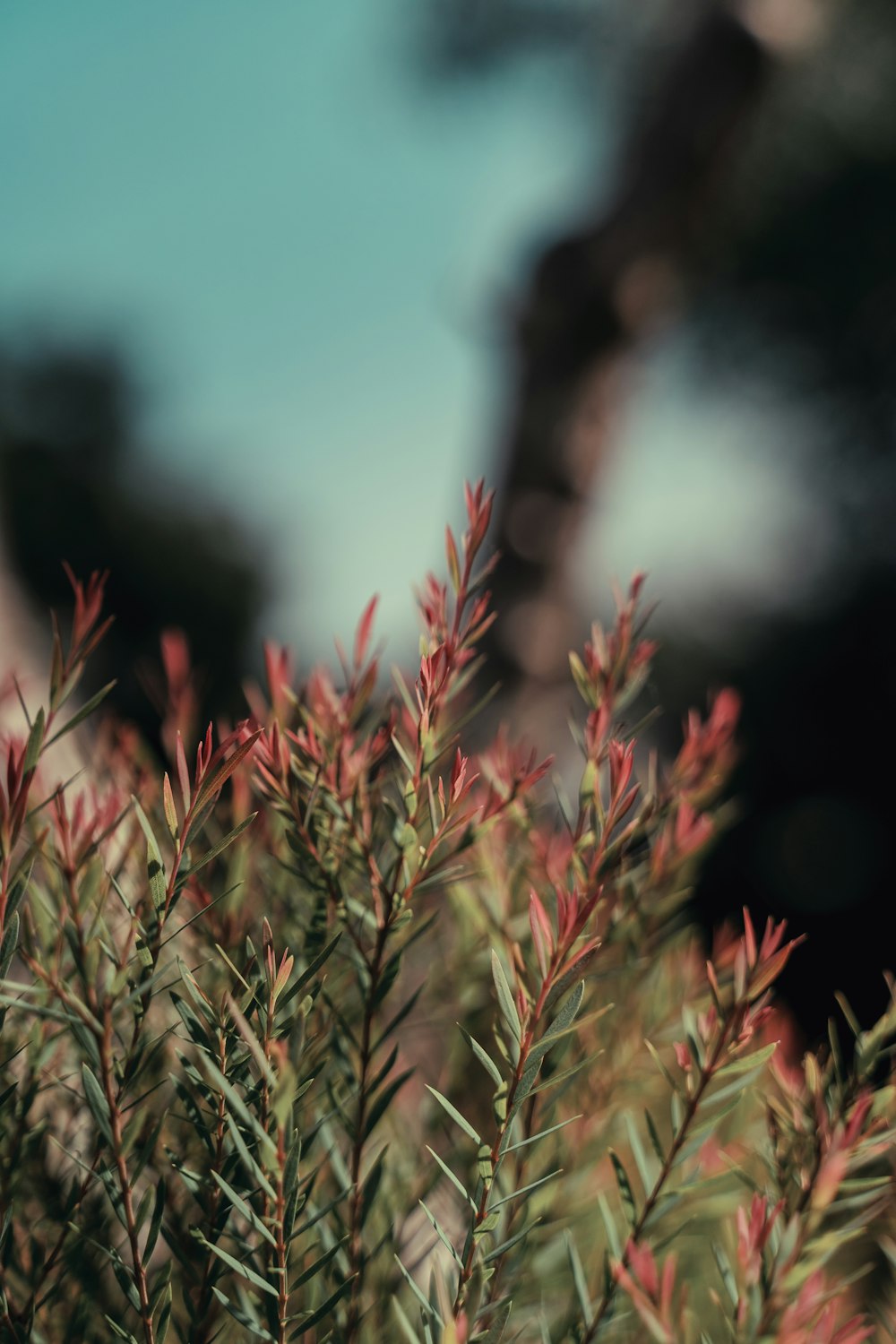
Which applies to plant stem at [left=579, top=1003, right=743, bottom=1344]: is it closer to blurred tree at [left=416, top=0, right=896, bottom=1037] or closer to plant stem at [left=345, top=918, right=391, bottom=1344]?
plant stem at [left=345, top=918, right=391, bottom=1344]

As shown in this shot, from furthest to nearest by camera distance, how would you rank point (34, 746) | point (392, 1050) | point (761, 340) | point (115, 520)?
point (115, 520), point (761, 340), point (392, 1050), point (34, 746)

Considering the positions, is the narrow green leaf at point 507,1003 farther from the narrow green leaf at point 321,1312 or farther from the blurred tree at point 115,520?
the blurred tree at point 115,520

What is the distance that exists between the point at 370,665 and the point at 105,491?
10687 mm

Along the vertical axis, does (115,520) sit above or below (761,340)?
below

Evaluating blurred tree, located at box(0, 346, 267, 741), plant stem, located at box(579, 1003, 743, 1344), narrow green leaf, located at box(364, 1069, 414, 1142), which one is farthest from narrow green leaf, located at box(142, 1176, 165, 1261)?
blurred tree, located at box(0, 346, 267, 741)

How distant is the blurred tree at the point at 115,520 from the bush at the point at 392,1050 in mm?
8816

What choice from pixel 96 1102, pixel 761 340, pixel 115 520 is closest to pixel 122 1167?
pixel 96 1102

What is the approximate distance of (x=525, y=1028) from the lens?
1.59 ft

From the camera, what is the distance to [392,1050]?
0.71 meters

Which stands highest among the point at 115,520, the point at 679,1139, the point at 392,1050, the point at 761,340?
the point at 761,340

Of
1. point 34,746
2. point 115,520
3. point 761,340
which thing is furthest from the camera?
point 115,520

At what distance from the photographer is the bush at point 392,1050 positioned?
0.48 m

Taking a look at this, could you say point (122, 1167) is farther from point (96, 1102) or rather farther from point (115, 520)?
point (115, 520)

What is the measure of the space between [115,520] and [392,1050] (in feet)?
34.6
